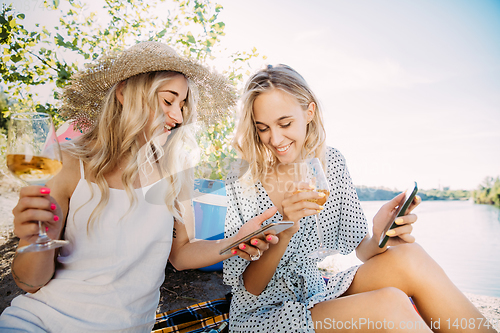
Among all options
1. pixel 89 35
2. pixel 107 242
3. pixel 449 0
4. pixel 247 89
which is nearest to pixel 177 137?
pixel 247 89

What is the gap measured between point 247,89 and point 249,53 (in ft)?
5.29

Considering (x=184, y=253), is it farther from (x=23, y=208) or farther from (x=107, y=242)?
(x=23, y=208)

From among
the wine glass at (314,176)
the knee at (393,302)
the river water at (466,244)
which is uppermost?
the wine glass at (314,176)

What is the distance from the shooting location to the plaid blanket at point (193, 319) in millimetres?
2150

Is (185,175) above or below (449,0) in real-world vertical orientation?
below

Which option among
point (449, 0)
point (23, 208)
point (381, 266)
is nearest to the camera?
point (23, 208)

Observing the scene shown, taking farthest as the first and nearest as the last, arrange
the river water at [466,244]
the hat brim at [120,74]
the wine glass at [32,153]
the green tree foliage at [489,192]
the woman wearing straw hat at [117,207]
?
1. the green tree foliage at [489,192]
2. the river water at [466,244]
3. the hat brim at [120,74]
4. the woman wearing straw hat at [117,207]
5. the wine glass at [32,153]

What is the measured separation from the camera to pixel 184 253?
71.8 inches

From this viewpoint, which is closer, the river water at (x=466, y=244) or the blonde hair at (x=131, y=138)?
the blonde hair at (x=131, y=138)

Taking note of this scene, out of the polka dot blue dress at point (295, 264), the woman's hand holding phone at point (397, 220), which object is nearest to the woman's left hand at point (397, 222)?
the woman's hand holding phone at point (397, 220)

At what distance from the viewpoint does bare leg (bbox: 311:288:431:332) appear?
4.56ft

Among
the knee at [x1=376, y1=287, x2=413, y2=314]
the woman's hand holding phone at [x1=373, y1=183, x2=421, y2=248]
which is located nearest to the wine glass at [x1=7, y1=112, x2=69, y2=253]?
the knee at [x1=376, y1=287, x2=413, y2=314]

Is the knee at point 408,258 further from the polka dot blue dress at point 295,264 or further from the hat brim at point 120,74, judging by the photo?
the hat brim at point 120,74

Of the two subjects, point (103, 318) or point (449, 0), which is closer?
point (103, 318)
